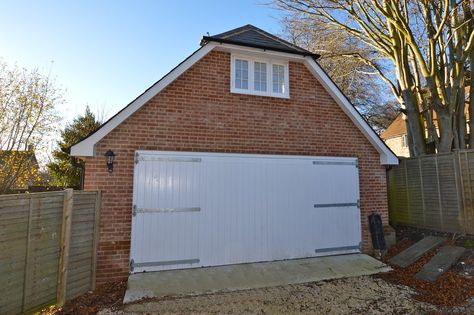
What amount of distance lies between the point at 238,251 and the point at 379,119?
77.0ft

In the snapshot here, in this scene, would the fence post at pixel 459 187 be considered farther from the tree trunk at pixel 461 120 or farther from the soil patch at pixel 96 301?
the soil patch at pixel 96 301

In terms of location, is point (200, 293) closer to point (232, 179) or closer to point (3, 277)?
point (232, 179)

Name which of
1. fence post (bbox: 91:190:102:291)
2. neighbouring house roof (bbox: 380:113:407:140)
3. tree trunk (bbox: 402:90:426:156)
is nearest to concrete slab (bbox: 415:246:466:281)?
tree trunk (bbox: 402:90:426:156)

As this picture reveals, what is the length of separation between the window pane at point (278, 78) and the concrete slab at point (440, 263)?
16.5 feet

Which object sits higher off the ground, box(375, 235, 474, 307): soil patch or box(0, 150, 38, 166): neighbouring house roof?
box(0, 150, 38, 166): neighbouring house roof

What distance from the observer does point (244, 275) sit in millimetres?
5684

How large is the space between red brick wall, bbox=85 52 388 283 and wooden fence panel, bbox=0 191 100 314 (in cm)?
55

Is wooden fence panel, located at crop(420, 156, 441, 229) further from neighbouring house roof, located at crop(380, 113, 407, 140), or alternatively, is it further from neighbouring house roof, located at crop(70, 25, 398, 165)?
neighbouring house roof, located at crop(380, 113, 407, 140)

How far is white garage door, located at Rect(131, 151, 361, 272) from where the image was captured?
5.82 meters

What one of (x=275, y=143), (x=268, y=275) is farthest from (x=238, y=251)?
(x=275, y=143)

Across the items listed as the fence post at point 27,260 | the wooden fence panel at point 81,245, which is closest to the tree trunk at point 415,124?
the wooden fence panel at point 81,245

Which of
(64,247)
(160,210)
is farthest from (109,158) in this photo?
(64,247)

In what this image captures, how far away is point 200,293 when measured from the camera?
4949 millimetres

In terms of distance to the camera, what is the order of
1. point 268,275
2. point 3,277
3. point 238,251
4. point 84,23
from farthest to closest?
point 84,23, point 238,251, point 268,275, point 3,277
